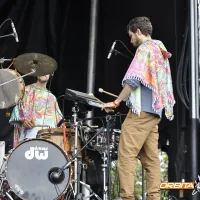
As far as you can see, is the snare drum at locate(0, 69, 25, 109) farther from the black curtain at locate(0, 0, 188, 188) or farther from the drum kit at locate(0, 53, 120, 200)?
the black curtain at locate(0, 0, 188, 188)

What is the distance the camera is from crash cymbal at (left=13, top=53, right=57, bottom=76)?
5.11 metres

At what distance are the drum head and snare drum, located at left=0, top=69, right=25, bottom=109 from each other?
1.68 ft

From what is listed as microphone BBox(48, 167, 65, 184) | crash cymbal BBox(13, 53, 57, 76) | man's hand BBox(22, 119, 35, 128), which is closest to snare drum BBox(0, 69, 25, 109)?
crash cymbal BBox(13, 53, 57, 76)

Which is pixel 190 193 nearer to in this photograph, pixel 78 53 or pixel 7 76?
pixel 7 76

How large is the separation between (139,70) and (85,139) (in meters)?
1.16

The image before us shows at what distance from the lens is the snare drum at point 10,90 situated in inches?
194

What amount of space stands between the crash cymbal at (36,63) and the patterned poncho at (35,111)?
441 mm

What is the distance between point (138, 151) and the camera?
3990 millimetres

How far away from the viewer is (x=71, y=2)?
22.2ft

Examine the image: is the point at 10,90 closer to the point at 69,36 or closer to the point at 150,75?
the point at 150,75

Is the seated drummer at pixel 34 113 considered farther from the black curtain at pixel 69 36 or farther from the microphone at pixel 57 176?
the microphone at pixel 57 176

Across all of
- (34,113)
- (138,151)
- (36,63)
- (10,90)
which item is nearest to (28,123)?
(34,113)

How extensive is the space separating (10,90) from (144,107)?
150 centimetres

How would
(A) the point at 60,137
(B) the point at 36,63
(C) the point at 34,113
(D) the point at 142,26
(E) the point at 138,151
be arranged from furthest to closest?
1. (C) the point at 34,113
2. (B) the point at 36,63
3. (A) the point at 60,137
4. (D) the point at 142,26
5. (E) the point at 138,151
